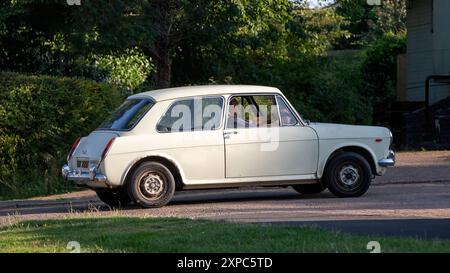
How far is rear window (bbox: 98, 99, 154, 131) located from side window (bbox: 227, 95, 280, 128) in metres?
1.26

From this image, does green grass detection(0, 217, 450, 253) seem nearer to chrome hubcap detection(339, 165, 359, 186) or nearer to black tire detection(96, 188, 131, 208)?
black tire detection(96, 188, 131, 208)

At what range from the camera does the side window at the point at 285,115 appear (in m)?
16.0

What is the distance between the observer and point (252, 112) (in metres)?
16.0

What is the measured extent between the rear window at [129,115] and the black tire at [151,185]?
713mm

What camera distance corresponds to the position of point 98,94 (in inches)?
848

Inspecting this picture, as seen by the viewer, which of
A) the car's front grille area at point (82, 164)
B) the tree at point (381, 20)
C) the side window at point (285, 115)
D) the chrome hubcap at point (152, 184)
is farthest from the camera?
the tree at point (381, 20)

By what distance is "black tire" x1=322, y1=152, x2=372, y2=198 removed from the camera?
1614cm

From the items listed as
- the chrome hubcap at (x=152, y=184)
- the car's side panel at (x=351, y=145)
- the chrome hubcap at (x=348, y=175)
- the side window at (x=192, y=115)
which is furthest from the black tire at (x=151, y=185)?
the chrome hubcap at (x=348, y=175)

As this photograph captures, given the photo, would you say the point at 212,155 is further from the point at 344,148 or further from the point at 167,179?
the point at 344,148

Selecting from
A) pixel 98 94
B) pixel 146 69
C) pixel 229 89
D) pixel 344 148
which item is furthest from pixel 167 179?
pixel 146 69

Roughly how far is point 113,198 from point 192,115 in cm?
190

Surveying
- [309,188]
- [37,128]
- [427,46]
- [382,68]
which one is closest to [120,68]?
[37,128]

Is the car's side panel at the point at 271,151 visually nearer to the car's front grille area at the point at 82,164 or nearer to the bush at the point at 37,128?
the car's front grille area at the point at 82,164

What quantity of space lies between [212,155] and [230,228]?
4105 mm
